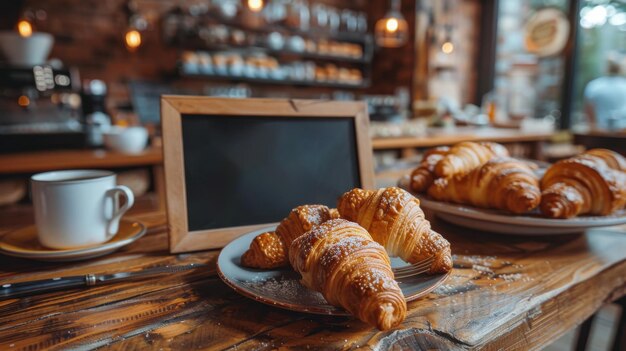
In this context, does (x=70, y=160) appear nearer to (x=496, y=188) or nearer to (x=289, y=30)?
(x=496, y=188)

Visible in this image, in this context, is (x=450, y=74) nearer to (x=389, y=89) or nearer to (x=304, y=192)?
(x=389, y=89)

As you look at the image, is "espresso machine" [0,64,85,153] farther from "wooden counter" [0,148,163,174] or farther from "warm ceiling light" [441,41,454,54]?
"warm ceiling light" [441,41,454,54]

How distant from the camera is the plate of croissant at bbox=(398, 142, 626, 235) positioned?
768mm

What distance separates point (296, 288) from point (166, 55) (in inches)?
181

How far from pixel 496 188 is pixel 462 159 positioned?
125mm

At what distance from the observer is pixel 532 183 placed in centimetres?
80

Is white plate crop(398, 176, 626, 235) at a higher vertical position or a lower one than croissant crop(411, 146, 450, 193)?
lower

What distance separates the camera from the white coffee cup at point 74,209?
69cm

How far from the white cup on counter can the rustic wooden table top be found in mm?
1590

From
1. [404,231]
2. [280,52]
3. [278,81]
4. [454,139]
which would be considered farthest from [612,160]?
[280,52]

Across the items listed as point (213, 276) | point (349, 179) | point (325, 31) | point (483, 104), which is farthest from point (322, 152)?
point (483, 104)

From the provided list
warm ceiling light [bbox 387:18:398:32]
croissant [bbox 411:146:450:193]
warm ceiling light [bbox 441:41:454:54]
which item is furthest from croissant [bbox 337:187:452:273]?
warm ceiling light [bbox 441:41:454:54]

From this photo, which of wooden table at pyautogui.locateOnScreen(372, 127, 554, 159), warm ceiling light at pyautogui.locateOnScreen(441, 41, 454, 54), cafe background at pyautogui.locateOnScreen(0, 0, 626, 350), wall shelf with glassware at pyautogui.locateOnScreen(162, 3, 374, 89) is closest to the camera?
cafe background at pyautogui.locateOnScreen(0, 0, 626, 350)

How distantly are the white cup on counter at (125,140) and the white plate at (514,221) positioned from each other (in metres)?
1.79
